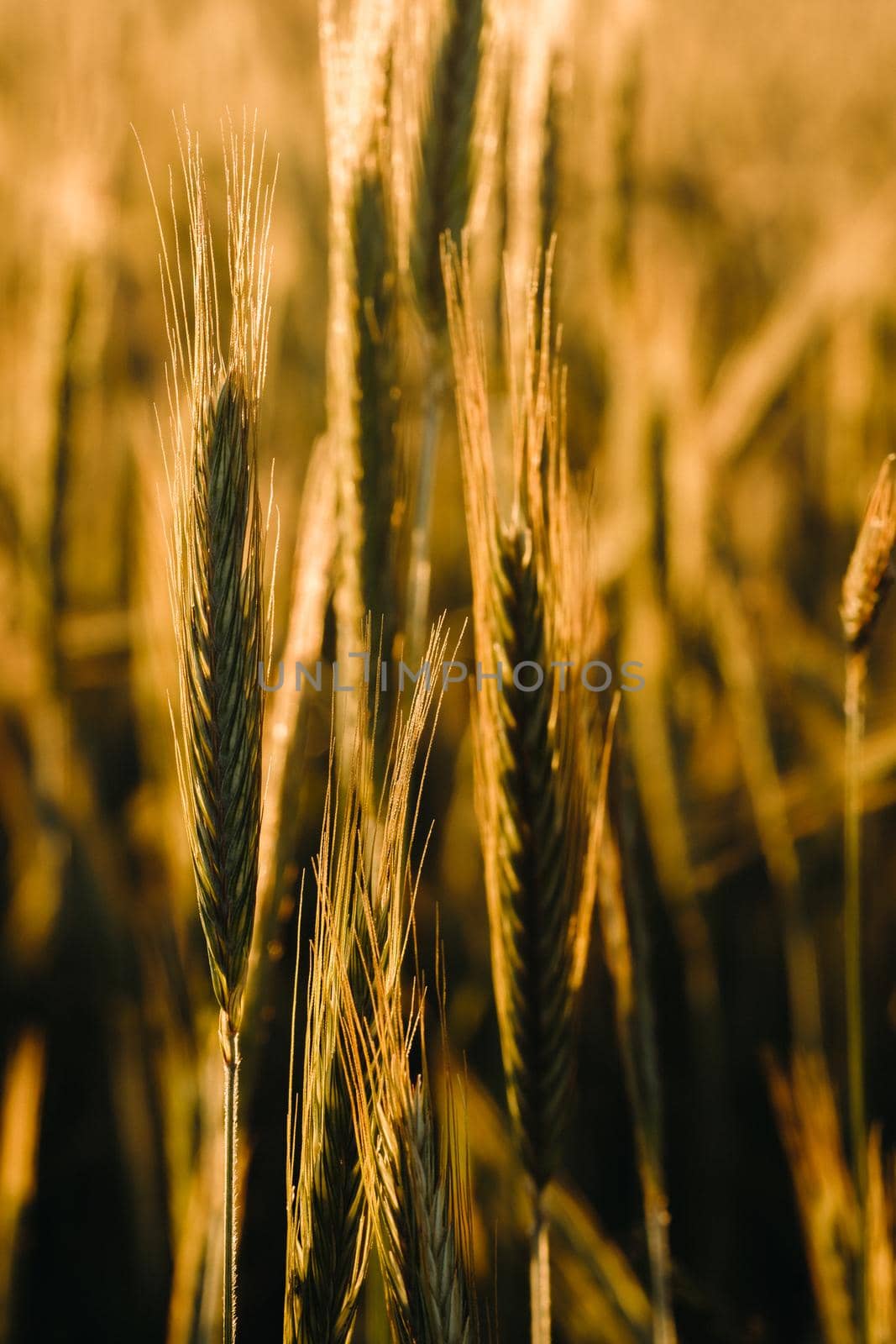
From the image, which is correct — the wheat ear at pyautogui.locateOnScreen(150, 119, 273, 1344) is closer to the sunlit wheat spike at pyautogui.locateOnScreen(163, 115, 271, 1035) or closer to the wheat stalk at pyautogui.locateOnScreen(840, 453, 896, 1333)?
the sunlit wheat spike at pyautogui.locateOnScreen(163, 115, 271, 1035)

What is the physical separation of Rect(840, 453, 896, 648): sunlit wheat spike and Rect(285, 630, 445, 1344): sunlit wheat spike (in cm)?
21

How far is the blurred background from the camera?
0.96 m

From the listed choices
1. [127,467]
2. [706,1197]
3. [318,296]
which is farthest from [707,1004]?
[318,296]

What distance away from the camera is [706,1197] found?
1.03 m

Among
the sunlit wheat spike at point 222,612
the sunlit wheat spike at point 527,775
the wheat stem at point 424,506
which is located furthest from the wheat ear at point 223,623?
the wheat stem at point 424,506

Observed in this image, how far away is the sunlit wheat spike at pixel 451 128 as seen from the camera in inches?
24.4

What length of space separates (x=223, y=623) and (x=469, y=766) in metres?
0.88

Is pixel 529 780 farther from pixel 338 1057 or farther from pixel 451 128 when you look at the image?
pixel 451 128

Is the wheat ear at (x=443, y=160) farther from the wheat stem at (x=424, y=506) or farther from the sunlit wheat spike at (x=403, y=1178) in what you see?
the sunlit wheat spike at (x=403, y=1178)

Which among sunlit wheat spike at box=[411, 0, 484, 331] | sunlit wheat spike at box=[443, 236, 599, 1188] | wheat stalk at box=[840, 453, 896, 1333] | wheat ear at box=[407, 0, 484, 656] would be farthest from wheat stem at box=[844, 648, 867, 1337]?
sunlit wheat spike at box=[411, 0, 484, 331]

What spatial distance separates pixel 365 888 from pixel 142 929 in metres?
0.76

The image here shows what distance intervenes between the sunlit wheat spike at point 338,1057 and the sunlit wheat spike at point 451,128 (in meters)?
0.35

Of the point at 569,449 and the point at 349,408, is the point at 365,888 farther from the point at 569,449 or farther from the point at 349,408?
the point at 569,449


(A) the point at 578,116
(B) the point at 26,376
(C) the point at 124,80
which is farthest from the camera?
(C) the point at 124,80
